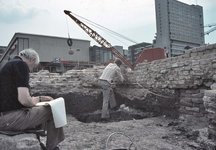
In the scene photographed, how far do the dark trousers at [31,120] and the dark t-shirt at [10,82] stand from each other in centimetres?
11

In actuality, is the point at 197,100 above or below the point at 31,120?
below

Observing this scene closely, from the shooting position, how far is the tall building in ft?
49.5

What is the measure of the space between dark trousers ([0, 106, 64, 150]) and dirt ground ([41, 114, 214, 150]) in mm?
759

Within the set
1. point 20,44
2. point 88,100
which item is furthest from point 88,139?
point 20,44

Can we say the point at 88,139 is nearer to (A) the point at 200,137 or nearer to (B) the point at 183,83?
(A) the point at 200,137

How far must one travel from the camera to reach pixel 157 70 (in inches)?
198

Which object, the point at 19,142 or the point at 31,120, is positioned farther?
the point at 31,120

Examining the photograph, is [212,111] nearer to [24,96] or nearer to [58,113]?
[58,113]

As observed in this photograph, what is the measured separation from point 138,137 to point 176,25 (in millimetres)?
17623

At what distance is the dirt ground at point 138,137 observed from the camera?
2.53 metres

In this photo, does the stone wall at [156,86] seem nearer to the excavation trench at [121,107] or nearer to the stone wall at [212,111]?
the excavation trench at [121,107]

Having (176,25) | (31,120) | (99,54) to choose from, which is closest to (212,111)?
(31,120)

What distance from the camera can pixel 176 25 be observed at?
17328mm

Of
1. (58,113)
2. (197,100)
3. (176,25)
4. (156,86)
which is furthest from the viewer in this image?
(176,25)
